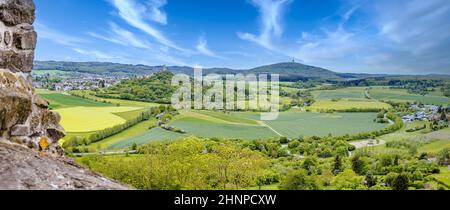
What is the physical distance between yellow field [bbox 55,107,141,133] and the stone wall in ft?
181

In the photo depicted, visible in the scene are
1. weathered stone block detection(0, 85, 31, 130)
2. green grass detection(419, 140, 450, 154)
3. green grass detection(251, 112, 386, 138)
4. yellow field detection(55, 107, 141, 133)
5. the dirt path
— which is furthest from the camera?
green grass detection(251, 112, 386, 138)

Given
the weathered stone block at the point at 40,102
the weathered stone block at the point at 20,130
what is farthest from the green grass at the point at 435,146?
the weathered stone block at the point at 20,130

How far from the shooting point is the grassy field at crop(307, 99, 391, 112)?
385ft

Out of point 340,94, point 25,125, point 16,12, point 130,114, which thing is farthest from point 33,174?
point 340,94

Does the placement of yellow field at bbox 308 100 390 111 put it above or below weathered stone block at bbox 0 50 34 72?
below

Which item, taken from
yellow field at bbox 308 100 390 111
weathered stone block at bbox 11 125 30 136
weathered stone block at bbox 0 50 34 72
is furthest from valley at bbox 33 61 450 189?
weathered stone block at bbox 11 125 30 136

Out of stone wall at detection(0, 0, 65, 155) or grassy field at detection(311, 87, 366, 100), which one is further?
grassy field at detection(311, 87, 366, 100)

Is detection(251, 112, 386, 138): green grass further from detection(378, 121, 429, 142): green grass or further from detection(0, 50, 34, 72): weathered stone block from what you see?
detection(0, 50, 34, 72): weathered stone block

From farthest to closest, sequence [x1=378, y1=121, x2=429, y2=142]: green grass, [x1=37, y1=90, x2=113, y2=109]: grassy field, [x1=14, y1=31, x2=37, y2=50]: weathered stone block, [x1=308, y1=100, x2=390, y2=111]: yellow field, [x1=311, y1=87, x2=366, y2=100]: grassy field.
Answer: [x1=311, y1=87, x2=366, y2=100]: grassy field < [x1=308, y1=100, x2=390, y2=111]: yellow field < [x1=378, y1=121, x2=429, y2=142]: green grass < [x1=37, y1=90, x2=113, y2=109]: grassy field < [x1=14, y1=31, x2=37, y2=50]: weathered stone block

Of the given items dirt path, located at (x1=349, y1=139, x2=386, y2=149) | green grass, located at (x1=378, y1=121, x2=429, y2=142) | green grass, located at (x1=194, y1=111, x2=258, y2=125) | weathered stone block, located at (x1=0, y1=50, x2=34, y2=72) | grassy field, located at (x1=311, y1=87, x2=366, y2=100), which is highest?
weathered stone block, located at (x1=0, y1=50, x2=34, y2=72)

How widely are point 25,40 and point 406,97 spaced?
154525 mm

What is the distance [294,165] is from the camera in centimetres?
6134
